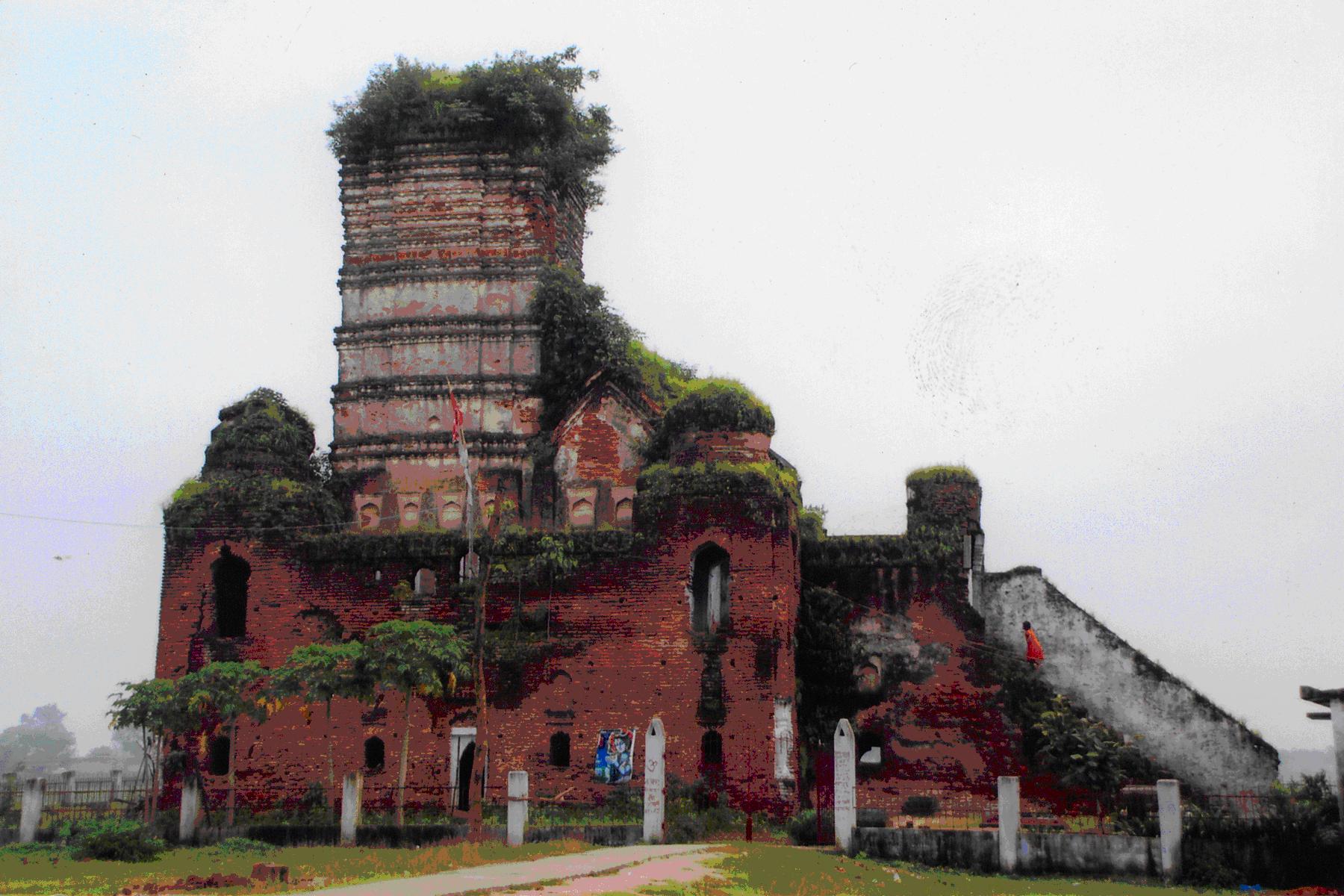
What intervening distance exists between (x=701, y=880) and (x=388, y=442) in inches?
621

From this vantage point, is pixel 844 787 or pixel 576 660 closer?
pixel 844 787

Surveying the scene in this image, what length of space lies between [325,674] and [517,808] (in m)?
4.32

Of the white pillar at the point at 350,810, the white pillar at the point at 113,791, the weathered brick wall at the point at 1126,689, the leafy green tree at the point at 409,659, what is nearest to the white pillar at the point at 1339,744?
the weathered brick wall at the point at 1126,689

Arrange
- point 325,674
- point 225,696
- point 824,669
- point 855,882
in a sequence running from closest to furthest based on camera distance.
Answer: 1. point 855,882
2. point 325,674
3. point 225,696
4. point 824,669

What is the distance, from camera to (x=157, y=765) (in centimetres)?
2569

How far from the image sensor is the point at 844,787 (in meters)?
20.5

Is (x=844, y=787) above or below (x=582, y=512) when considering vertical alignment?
below

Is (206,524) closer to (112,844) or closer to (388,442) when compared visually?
(388,442)

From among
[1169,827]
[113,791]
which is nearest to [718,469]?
[1169,827]

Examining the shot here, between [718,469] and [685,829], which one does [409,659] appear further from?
[718,469]

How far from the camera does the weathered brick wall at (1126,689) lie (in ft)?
81.4

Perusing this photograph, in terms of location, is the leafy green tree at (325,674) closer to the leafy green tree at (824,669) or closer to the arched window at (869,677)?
the leafy green tree at (824,669)

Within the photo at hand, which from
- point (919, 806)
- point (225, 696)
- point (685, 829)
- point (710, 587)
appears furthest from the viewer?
point (710, 587)

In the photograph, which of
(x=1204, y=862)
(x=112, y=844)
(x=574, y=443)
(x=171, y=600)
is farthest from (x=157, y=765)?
(x=1204, y=862)
